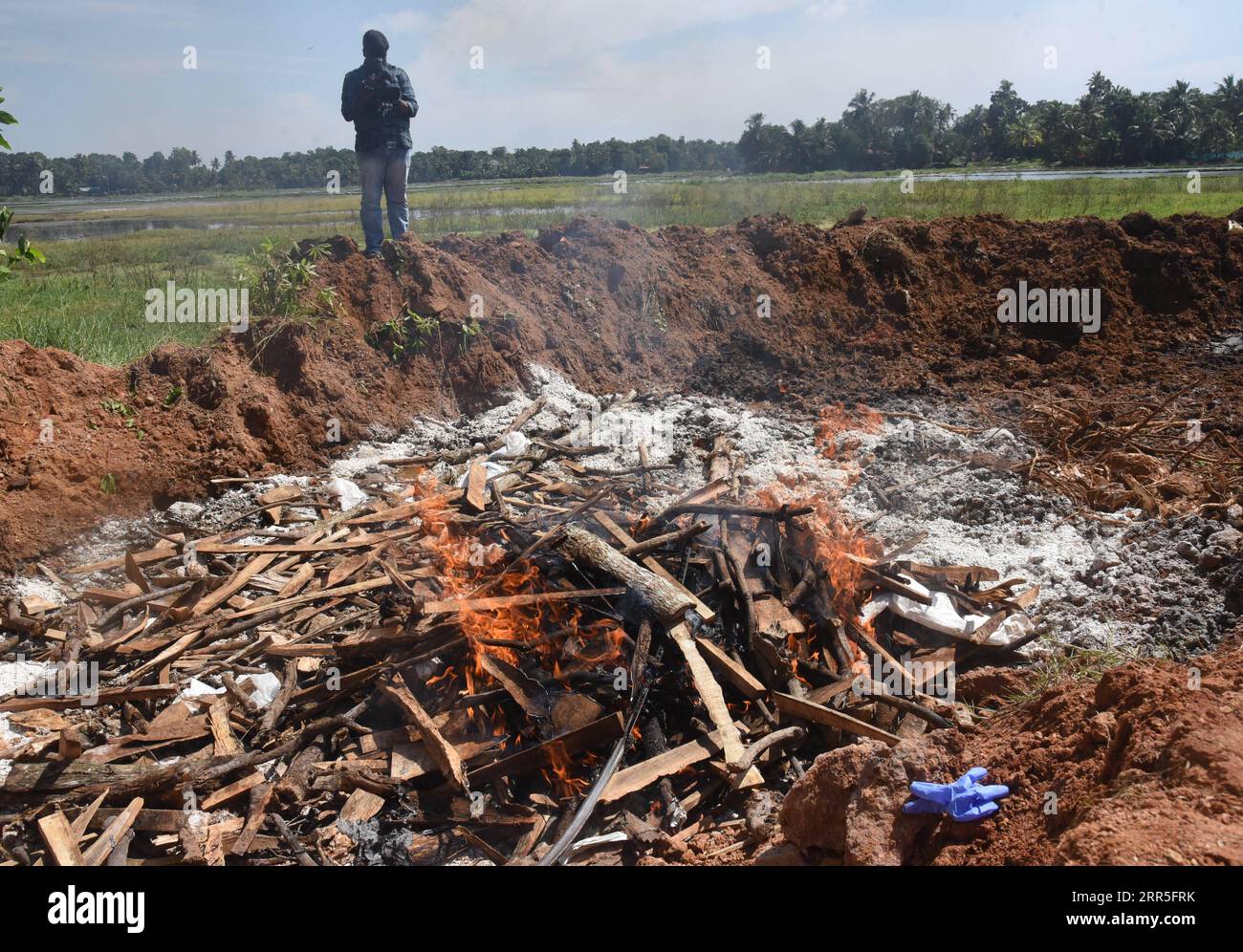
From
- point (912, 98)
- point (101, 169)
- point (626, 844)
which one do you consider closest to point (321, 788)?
point (626, 844)

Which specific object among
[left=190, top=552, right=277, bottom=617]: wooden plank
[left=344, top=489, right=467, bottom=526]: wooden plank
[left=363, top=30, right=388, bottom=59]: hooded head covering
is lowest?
[left=190, top=552, right=277, bottom=617]: wooden plank

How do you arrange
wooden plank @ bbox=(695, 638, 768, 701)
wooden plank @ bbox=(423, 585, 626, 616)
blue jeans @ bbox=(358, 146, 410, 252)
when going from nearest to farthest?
wooden plank @ bbox=(695, 638, 768, 701), wooden plank @ bbox=(423, 585, 626, 616), blue jeans @ bbox=(358, 146, 410, 252)

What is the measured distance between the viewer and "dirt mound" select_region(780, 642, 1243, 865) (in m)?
2.53

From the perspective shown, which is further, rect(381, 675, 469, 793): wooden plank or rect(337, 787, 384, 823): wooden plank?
rect(381, 675, 469, 793): wooden plank

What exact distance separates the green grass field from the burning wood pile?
4827mm

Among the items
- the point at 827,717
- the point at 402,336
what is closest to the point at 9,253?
the point at 402,336

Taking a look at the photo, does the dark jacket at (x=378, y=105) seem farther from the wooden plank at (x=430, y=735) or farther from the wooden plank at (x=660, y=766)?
the wooden plank at (x=660, y=766)

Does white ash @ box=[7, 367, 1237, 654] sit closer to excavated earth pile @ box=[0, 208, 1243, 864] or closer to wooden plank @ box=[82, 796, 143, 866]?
excavated earth pile @ box=[0, 208, 1243, 864]

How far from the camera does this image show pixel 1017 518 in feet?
22.1

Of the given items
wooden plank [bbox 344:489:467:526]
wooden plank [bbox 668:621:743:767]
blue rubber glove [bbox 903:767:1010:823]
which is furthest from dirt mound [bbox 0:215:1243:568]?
blue rubber glove [bbox 903:767:1010:823]

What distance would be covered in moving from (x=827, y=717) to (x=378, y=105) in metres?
9.40

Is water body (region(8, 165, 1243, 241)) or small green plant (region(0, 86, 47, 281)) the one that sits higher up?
water body (region(8, 165, 1243, 241))

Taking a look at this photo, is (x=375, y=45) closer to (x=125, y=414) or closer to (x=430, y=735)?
(x=125, y=414)

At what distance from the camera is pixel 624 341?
39.0 ft
